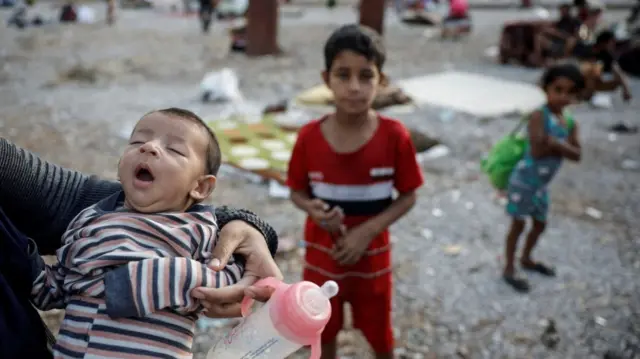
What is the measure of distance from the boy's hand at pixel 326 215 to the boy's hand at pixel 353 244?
0.06 meters

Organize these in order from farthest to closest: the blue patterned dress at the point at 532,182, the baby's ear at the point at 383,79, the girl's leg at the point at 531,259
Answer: the girl's leg at the point at 531,259 → the blue patterned dress at the point at 532,182 → the baby's ear at the point at 383,79

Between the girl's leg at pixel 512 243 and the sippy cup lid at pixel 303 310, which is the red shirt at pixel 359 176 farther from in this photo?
the girl's leg at pixel 512 243

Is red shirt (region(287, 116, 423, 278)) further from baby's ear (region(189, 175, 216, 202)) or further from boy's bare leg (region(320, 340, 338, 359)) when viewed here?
baby's ear (region(189, 175, 216, 202))

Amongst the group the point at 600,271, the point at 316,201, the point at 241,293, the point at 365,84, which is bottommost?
the point at 600,271

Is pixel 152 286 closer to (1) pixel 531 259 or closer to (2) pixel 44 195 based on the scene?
(2) pixel 44 195

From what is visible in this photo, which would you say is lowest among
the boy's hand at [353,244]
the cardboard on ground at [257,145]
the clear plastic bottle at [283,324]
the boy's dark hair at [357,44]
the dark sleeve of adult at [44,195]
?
the cardboard on ground at [257,145]

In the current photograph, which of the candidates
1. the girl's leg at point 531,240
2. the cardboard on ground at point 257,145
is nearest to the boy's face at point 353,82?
the girl's leg at point 531,240

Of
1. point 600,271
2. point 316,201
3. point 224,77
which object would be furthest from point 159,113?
point 224,77

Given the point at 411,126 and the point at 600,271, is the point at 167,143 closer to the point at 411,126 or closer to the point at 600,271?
the point at 600,271

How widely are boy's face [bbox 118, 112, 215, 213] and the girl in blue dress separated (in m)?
2.68

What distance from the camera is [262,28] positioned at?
1188cm

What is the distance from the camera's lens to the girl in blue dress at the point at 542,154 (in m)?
3.60

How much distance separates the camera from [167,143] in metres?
1.50

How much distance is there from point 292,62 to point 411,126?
481cm
